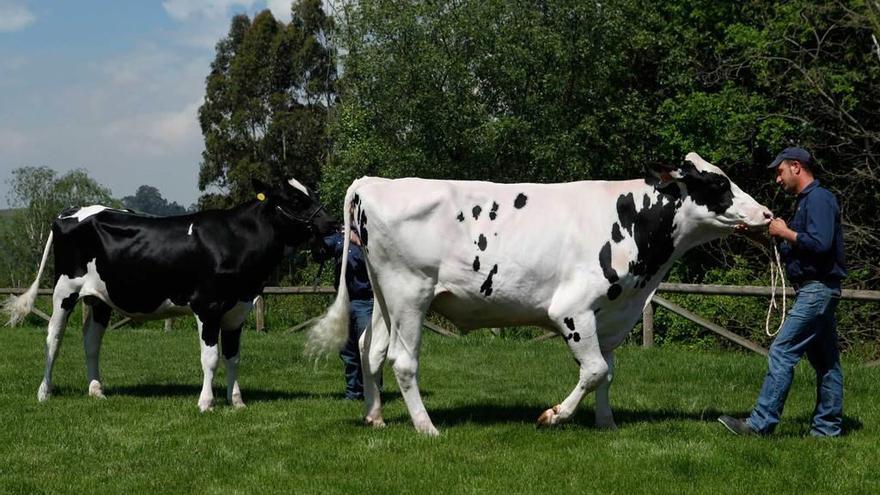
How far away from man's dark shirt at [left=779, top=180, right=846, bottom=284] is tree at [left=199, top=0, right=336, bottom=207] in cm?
4527

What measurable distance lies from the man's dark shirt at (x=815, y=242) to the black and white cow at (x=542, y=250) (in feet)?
1.32

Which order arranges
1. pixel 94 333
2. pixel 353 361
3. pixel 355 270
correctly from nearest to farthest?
pixel 355 270 < pixel 353 361 < pixel 94 333

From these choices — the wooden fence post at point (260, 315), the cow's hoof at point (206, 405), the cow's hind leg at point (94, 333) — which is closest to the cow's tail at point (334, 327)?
the cow's hoof at point (206, 405)

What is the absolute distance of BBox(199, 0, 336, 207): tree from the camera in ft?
172

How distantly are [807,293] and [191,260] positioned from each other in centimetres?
582

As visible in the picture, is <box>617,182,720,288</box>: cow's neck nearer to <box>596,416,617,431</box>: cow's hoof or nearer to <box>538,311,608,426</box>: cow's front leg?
<box>538,311,608,426</box>: cow's front leg

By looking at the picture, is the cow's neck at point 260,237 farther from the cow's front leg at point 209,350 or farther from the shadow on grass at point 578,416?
the shadow on grass at point 578,416

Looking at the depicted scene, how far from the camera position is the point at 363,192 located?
8.04m

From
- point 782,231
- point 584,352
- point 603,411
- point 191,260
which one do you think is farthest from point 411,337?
point 191,260

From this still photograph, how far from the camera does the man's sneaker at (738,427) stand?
7.43 meters

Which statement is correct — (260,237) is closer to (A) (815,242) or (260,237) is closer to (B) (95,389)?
(B) (95,389)

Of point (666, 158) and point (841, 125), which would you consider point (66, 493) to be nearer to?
point (841, 125)

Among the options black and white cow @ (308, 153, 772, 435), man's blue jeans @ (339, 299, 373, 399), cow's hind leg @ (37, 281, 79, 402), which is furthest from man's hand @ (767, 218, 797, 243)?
cow's hind leg @ (37, 281, 79, 402)

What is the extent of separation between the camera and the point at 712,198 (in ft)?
25.6
